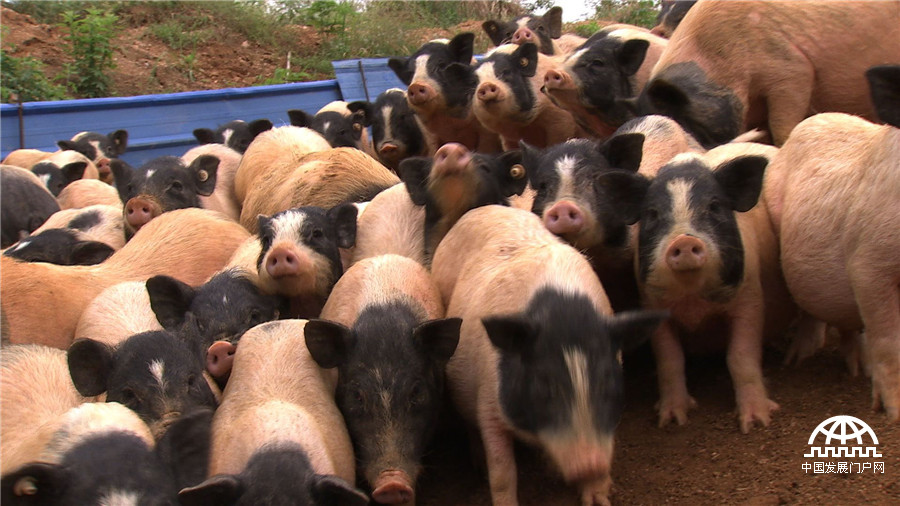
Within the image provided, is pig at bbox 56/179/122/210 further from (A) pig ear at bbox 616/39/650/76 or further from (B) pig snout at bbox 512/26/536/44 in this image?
(A) pig ear at bbox 616/39/650/76

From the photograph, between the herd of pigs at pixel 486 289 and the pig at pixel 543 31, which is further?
the pig at pixel 543 31

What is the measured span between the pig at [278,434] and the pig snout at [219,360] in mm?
88

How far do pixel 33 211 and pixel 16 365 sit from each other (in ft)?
11.6

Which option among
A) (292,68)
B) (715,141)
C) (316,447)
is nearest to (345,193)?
(715,141)

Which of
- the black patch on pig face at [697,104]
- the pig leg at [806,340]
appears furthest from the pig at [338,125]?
the pig leg at [806,340]

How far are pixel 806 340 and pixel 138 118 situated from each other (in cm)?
774

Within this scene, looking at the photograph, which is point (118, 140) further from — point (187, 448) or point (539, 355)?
point (539, 355)

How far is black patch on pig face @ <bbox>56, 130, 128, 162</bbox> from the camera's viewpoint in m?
8.98

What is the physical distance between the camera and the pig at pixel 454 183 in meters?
4.73

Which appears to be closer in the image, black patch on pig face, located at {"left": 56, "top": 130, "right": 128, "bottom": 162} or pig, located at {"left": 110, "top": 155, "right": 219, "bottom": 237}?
pig, located at {"left": 110, "top": 155, "right": 219, "bottom": 237}

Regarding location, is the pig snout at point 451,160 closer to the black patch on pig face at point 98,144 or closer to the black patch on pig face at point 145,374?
the black patch on pig face at point 145,374

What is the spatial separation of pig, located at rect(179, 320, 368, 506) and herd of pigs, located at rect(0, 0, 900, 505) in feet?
0.04

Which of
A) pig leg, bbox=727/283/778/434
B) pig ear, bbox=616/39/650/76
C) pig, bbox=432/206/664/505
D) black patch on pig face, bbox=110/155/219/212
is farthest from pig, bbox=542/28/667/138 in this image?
black patch on pig face, bbox=110/155/219/212

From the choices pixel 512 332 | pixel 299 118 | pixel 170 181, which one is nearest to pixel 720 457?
pixel 512 332
